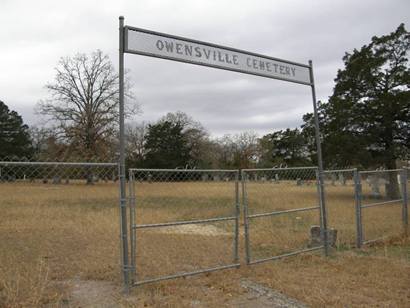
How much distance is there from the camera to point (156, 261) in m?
7.50

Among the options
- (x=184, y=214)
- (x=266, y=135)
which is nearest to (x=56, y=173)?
(x=184, y=214)

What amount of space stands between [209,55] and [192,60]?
0.40 metres

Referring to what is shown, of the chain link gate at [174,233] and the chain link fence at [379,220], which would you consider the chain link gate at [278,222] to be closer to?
the chain link gate at [174,233]

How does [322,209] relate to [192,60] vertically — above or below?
below

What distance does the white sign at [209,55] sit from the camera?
18.8 feet

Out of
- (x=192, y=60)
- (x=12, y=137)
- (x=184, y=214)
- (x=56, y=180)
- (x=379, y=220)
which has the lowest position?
(x=379, y=220)

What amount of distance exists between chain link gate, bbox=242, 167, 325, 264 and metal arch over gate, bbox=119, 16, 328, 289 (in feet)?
3.06

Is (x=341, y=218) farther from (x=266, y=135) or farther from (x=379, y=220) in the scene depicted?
(x=266, y=135)

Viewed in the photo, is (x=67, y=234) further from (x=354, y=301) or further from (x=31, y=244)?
(x=354, y=301)

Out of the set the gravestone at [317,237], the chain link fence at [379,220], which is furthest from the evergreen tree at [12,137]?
the gravestone at [317,237]

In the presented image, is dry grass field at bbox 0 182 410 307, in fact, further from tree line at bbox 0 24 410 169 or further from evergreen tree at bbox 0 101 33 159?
evergreen tree at bbox 0 101 33 159

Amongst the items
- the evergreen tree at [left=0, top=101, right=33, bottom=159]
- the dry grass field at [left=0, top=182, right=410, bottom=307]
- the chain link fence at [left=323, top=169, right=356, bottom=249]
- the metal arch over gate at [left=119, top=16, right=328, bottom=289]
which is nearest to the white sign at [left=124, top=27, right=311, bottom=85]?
the metal arch over gate at [left=119, top=16, right=328, bottom=289]

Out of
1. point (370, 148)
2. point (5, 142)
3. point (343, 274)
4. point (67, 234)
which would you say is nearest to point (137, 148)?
point (5, 142)

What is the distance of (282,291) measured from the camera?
18.5ft
